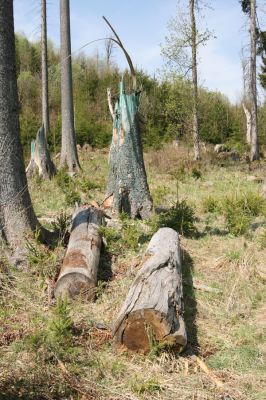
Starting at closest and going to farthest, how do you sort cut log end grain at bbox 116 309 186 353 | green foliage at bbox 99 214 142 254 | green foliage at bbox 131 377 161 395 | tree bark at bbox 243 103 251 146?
1. green foliage at bbox 131 377 161 395
2. cut log end grain at bbox 116 309 186 353
3. green foliage at bbox 99 214 142 254
4. tree bark at bbox 243 103 251 146

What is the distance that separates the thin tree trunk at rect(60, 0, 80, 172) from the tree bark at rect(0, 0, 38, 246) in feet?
28.1

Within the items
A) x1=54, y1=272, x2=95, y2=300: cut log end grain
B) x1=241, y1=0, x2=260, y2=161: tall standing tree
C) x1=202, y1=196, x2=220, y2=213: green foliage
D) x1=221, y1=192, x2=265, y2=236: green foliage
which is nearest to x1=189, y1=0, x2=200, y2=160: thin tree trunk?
x1=241, y1=0, x2=260, y2=161: tall standing tree

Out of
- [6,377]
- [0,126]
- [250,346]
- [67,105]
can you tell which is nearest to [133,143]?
[0,126]

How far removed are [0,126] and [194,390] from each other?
360 centimetres

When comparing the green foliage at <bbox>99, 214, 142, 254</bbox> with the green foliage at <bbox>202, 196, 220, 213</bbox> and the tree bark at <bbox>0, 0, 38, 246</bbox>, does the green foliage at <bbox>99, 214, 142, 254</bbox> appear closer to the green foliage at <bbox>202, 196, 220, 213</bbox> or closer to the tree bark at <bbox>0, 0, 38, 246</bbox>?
the tree bark at <bbox>0, 0, 38, 246</bbox>

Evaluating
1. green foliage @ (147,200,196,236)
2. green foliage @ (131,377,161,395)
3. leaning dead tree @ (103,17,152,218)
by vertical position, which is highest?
leaning dead tree @ (103,17,152,218)

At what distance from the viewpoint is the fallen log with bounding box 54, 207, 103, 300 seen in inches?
190

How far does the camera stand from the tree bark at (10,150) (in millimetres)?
5410

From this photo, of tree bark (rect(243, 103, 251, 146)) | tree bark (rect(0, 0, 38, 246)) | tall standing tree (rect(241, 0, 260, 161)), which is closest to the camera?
tree bark (rect(0, 0, 38, 246))

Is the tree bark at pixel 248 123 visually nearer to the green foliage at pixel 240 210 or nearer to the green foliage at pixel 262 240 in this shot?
the green foliage at pixel 240 210

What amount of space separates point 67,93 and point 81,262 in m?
10.2

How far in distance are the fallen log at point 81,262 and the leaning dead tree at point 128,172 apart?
164 cm

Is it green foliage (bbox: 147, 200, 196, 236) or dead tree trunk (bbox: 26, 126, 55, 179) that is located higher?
dead tree trunk (bbox: 26, 126, 55, 179)

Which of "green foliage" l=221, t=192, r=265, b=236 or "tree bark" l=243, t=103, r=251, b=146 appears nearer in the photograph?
"green foliage" l=221, t=192, r=265, b=236
